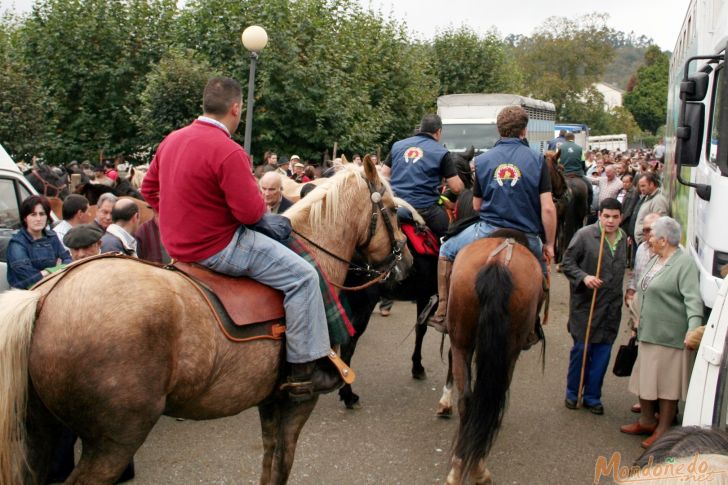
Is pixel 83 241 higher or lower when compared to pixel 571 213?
higher

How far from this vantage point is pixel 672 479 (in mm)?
1448

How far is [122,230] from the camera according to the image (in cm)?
618

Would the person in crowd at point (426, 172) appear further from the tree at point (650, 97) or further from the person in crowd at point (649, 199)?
the tree at point (650, 97)

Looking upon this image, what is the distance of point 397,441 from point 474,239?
1890mm

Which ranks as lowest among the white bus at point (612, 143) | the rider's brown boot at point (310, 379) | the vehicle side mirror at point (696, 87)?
the white bus at point (612, 143)

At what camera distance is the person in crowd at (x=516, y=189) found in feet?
18.0

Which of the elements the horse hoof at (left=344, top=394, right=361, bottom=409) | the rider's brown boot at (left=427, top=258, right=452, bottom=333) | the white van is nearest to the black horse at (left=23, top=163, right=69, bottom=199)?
the white van

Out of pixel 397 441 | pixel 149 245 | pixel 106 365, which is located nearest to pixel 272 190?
pixel 149 245

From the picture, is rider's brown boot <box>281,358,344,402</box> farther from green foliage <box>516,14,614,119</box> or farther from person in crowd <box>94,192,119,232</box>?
green foliage <box>516,14,614,119</box>

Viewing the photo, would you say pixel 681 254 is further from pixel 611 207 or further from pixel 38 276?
pixel 38 276

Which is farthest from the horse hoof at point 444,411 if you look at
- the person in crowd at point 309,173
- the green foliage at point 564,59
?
the green foliage at point 564,59

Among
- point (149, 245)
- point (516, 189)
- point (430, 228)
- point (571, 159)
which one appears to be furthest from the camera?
point (571, 159)

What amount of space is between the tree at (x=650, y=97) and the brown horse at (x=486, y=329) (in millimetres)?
82533

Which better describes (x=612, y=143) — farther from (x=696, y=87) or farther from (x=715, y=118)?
(x=696, y=87)
